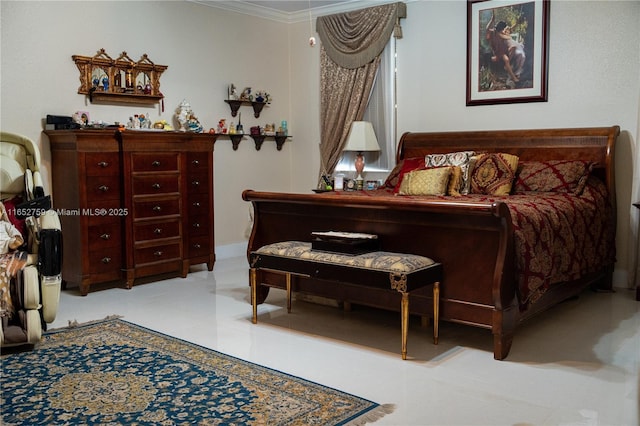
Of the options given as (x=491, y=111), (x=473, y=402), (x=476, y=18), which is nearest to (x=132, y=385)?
(x=473, y=402)

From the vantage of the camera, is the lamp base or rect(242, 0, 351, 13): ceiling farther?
rect(242, 0, 351, 13): ceiling

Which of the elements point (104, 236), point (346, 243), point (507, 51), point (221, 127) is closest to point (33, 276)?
point (104, 236)

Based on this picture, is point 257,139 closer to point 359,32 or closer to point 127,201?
point 359,32

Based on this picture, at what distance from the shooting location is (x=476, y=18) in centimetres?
559

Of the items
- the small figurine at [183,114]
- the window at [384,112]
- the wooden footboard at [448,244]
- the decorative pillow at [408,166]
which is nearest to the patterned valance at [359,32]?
the window at [384,112]

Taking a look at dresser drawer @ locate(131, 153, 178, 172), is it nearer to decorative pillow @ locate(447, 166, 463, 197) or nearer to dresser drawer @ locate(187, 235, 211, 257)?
dresser drawer @ locate(187, 235, 211, 257)

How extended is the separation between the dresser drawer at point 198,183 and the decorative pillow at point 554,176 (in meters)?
2.78

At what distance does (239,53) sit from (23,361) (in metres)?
4.25

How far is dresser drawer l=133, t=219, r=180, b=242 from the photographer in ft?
17.2

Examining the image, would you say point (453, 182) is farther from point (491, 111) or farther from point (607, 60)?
point (607, 60)

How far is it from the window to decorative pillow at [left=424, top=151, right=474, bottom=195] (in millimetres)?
1022

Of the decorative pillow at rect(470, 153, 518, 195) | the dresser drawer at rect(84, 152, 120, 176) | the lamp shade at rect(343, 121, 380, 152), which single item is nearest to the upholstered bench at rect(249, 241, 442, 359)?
the decorative pillow at rect(470, 153, 518, 195)

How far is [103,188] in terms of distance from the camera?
16.5 feet

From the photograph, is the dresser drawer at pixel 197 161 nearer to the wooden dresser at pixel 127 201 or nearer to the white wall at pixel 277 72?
the wooden dresser at pixel 127 201
